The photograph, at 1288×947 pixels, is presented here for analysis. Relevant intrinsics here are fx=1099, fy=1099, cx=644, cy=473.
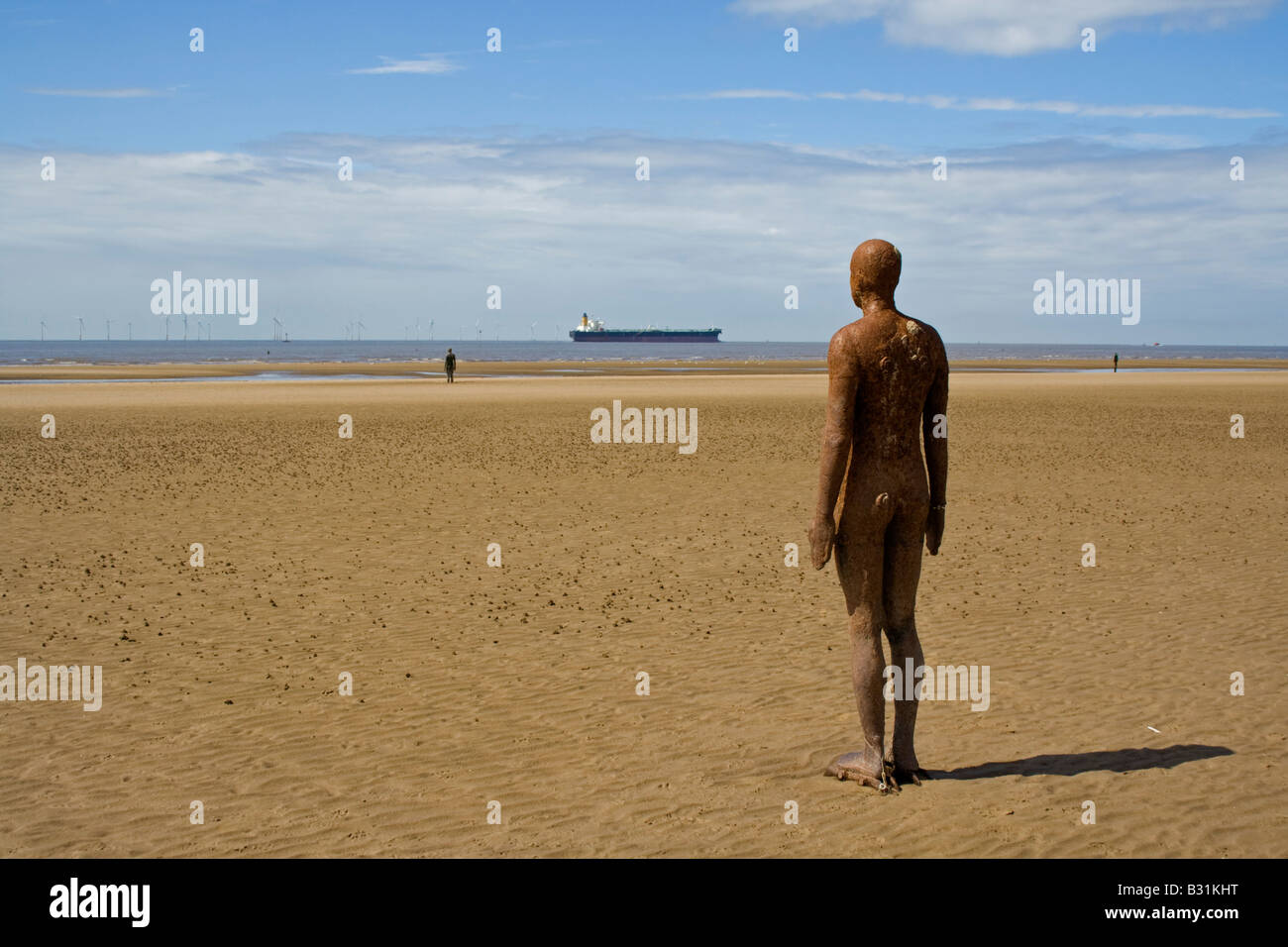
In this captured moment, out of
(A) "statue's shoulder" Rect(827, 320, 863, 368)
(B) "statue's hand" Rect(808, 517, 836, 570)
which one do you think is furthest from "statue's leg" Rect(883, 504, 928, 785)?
(A) "statue's shoulder" Rect(827, 320, 863, 368)

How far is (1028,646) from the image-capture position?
9273mm

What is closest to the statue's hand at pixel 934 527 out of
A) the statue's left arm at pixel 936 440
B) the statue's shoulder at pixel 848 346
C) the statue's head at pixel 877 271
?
the statue's left arm at pixel 936 440

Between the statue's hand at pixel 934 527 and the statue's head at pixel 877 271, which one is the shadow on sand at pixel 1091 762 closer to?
the statue's hand at pixel 934 527

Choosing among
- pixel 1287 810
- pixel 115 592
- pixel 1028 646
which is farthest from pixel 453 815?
pixel 115 592

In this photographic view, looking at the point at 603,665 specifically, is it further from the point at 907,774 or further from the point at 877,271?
the point at 877,271

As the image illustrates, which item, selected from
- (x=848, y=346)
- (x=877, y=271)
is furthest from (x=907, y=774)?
(x=877, y=271)

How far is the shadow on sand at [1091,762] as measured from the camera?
6.51 meters

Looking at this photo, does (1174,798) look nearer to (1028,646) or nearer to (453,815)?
(1028,646)

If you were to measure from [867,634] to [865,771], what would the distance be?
79 centimetres

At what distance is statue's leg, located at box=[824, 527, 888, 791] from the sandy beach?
0.83ft

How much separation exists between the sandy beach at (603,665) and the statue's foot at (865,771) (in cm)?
13

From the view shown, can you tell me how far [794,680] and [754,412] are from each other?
28329mm

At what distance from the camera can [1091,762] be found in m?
6.67

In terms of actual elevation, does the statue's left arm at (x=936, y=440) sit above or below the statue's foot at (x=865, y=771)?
above
